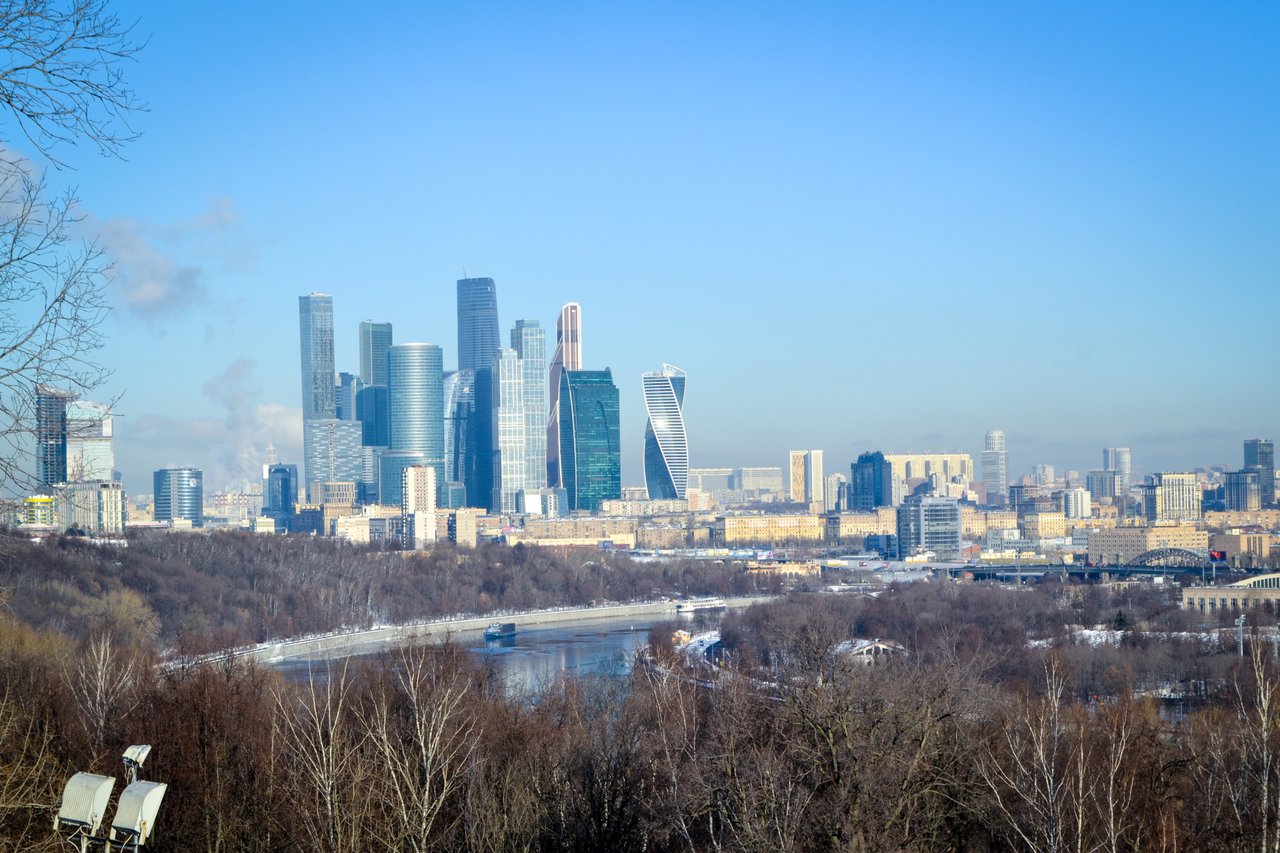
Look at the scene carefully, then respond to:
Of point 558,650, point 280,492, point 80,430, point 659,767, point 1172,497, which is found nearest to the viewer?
point 80,430

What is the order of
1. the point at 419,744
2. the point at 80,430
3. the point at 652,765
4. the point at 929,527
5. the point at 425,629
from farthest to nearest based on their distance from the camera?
1. the point at 929,527
2. the point at 425,629
3. the point at 652,765
4. the point at 419,744
5. the point at 80,430

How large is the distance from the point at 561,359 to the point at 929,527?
157 ft

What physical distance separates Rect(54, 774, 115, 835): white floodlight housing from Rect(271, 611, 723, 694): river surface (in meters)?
14.3

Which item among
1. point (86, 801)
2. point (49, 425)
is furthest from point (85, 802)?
point (49, 425)

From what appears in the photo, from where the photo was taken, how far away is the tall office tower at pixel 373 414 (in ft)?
352

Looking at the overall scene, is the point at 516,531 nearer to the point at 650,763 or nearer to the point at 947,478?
the point at 947,478

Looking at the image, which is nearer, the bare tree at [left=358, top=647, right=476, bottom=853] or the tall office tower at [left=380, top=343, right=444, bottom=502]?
the bare tree at [left=358, top=647, right=476, bottom=853]

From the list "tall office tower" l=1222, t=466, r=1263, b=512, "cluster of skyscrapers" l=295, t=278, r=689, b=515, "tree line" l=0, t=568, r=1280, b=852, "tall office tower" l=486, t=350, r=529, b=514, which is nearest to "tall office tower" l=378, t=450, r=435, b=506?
"cluster of skyscrapers" l=295, t=278, r=689, b=515

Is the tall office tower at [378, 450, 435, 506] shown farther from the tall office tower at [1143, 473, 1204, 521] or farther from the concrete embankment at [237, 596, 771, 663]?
the tall office tower at [1143, 473, 1204, 521]

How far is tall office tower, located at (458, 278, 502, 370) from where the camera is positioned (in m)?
111

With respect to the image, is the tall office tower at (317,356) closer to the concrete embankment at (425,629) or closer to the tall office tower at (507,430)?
the tall office tower at (507,430)

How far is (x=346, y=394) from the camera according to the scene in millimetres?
110188

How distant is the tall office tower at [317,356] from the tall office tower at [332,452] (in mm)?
2093

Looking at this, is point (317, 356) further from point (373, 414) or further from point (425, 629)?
point (425, 629)
